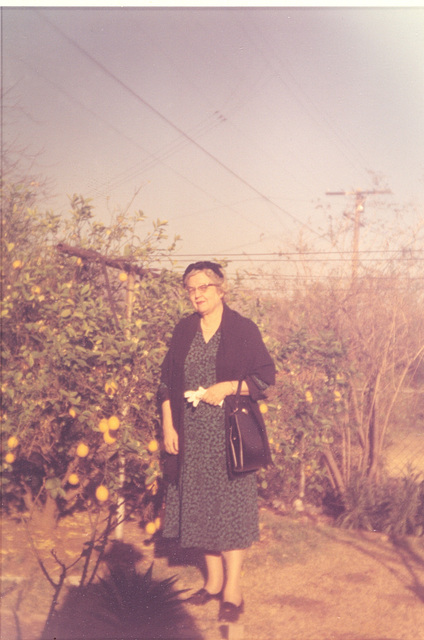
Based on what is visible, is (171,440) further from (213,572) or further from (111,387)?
(213,572)

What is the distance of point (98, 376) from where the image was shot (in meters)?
3.34

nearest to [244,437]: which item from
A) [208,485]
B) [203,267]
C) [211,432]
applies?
[211,432]

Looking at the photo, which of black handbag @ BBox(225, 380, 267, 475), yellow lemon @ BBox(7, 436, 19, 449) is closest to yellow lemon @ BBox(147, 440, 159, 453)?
black handbag @ BBox(225, 380, 267, 475)

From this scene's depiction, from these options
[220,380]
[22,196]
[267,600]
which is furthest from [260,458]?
[22,196]

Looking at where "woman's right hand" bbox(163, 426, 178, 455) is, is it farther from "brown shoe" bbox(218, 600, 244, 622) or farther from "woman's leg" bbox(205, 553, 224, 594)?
"brown shoe" bbox(218, 600, 244, 622)

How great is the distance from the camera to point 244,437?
2967 millimetres

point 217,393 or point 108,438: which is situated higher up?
point 217,393

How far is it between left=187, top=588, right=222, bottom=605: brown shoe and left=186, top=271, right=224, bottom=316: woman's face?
4.64 feet

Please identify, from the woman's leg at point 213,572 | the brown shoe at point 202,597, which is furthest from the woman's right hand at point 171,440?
the brown shoe at point 202,597

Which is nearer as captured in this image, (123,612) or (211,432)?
(123,612)

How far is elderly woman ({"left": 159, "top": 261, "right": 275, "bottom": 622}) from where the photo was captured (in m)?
3.06

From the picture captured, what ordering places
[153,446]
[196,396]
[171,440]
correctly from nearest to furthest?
[196,396], [171,440], [153,446]

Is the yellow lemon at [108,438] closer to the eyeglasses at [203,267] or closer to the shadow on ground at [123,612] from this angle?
the shadow on ground at [123,612]

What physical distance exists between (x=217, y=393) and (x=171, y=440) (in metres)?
0.39
